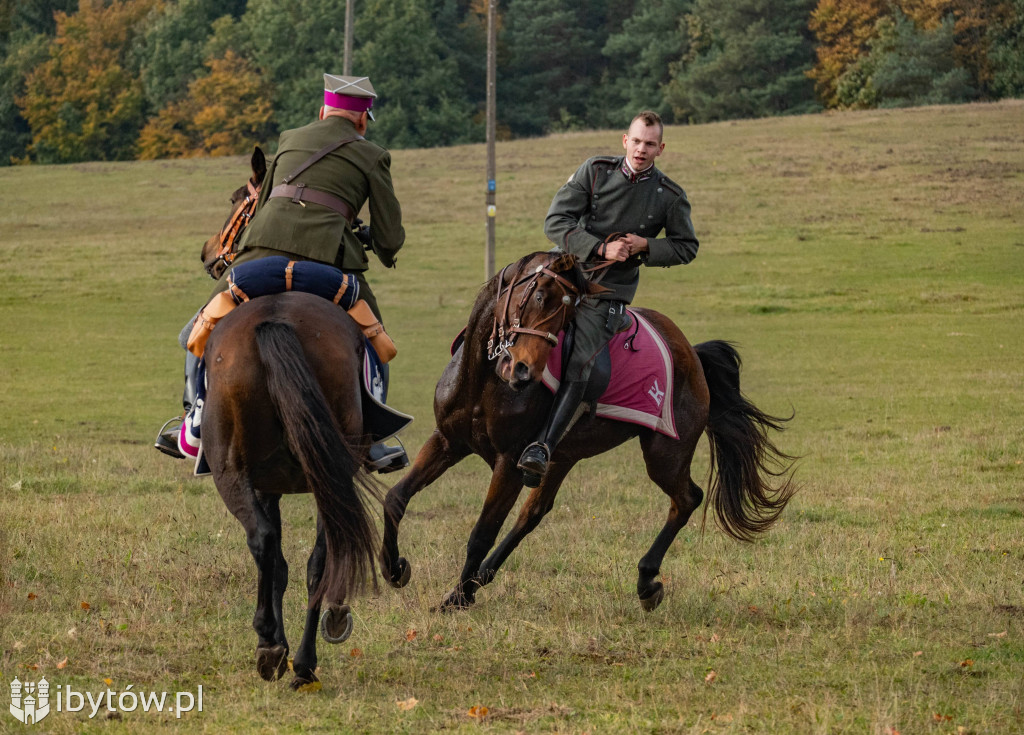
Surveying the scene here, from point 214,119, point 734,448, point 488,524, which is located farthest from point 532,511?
point 214,119

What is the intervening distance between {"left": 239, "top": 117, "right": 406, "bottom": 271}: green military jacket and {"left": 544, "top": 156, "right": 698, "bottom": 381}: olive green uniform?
1243 millimetres

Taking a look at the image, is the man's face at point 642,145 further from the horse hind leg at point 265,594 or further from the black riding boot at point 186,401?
the horse hind leg at point 265,594

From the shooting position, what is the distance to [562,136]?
5900 centimetres

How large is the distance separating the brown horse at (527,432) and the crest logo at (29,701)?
2.16 meters

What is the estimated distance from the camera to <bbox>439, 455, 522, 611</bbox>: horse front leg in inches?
289

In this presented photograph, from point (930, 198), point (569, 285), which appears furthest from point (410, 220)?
point (569, 285)

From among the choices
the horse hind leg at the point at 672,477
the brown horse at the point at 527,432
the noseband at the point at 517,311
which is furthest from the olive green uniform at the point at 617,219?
the horse hind leg at the point at 672,477

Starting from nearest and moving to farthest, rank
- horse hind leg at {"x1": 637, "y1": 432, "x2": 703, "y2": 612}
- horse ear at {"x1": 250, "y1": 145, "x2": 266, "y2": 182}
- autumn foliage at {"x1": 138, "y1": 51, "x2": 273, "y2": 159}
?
1. horse ear at {"x1": 250, "y1": 145, "x2": 266, "y2": 182}
2. horse hind leg at {"x1": 637, "y1": 432, "x2": 703, "y2": 612}
3. autumn foliage at {"x1": 138, "y1": 51, "x2": 273, "y2": 159}

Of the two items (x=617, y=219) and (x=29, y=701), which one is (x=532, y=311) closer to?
(x=617, y=219)

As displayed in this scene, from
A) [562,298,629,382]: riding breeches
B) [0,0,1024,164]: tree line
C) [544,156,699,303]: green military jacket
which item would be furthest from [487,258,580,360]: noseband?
[0,0,1024,164]: tree line

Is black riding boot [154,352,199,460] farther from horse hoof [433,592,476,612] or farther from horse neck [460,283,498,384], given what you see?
horse hoof [433,592,476,612]

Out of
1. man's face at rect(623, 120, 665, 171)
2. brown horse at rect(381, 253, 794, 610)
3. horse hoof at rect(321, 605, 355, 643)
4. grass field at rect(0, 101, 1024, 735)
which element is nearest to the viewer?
A: grass field at rect(0, 101, 1024, 735)

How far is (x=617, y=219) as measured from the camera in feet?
26.0

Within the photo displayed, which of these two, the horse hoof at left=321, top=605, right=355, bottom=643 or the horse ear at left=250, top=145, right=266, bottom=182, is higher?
the horse ear at left=250, top=145, right=266, bottom=182
